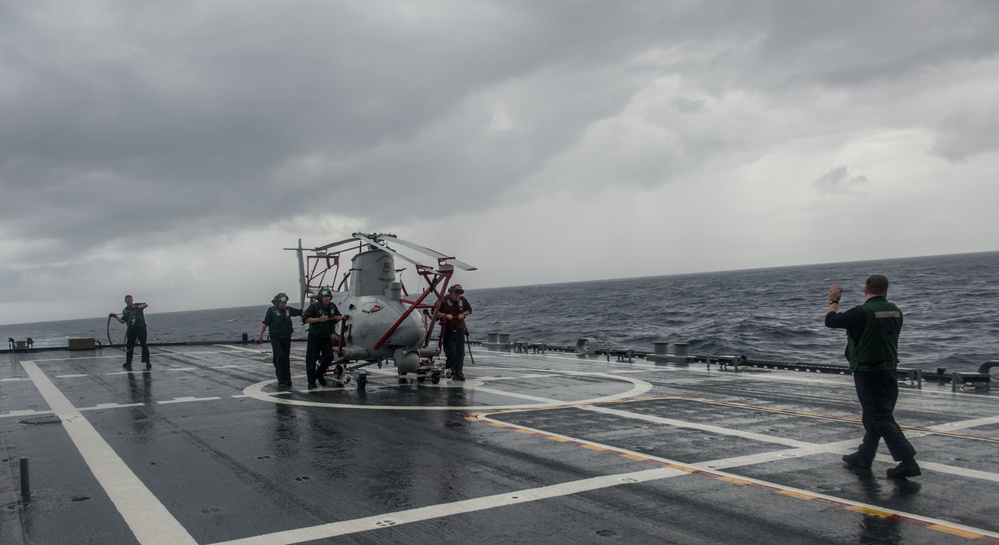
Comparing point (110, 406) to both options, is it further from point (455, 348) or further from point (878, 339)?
point (878, 339)

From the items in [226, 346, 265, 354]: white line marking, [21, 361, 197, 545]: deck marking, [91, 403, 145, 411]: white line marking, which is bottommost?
[21, 361, 197, 545]: deck marking

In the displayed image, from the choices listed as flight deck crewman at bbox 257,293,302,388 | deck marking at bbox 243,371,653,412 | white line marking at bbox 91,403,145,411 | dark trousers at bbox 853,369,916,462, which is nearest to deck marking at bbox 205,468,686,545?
dark trousers at bbox 853,369,916,462

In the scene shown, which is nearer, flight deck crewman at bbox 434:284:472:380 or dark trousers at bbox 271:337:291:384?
dark trousers at bbox 271:337:291:384

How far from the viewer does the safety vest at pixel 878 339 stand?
24.7ft

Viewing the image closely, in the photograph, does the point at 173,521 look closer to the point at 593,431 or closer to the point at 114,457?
the point at 114,457

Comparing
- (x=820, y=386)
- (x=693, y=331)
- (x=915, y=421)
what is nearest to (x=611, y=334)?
(x=693, y=331)

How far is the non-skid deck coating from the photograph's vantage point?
588 centimetres

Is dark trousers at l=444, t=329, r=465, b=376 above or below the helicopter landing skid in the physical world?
above

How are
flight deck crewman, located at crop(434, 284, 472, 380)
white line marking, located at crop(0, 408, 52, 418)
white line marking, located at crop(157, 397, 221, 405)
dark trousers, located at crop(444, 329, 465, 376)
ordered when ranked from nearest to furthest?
1. white line marking, located at crop(0, 408, 52, 418)
2. white line marking, located at crop(157, 397, 221, 405)
3. flight deck crewman, located at crop(434, 284, 472, 380)
4. dark trousers, located at crop(444, 329, 465, 376)

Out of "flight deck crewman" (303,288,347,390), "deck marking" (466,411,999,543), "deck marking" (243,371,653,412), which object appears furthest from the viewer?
"flight deck crewman" (303,288,347,390)

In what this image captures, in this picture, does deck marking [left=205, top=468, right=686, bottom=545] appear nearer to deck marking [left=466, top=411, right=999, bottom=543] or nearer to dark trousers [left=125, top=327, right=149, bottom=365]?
deck marking [left=466, top=411, right=999, bottom=543]

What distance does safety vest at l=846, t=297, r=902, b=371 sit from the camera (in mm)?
7516

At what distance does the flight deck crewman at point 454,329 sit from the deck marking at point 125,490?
7789mm

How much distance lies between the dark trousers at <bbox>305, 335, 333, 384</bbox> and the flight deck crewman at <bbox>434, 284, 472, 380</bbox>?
9.07ft
